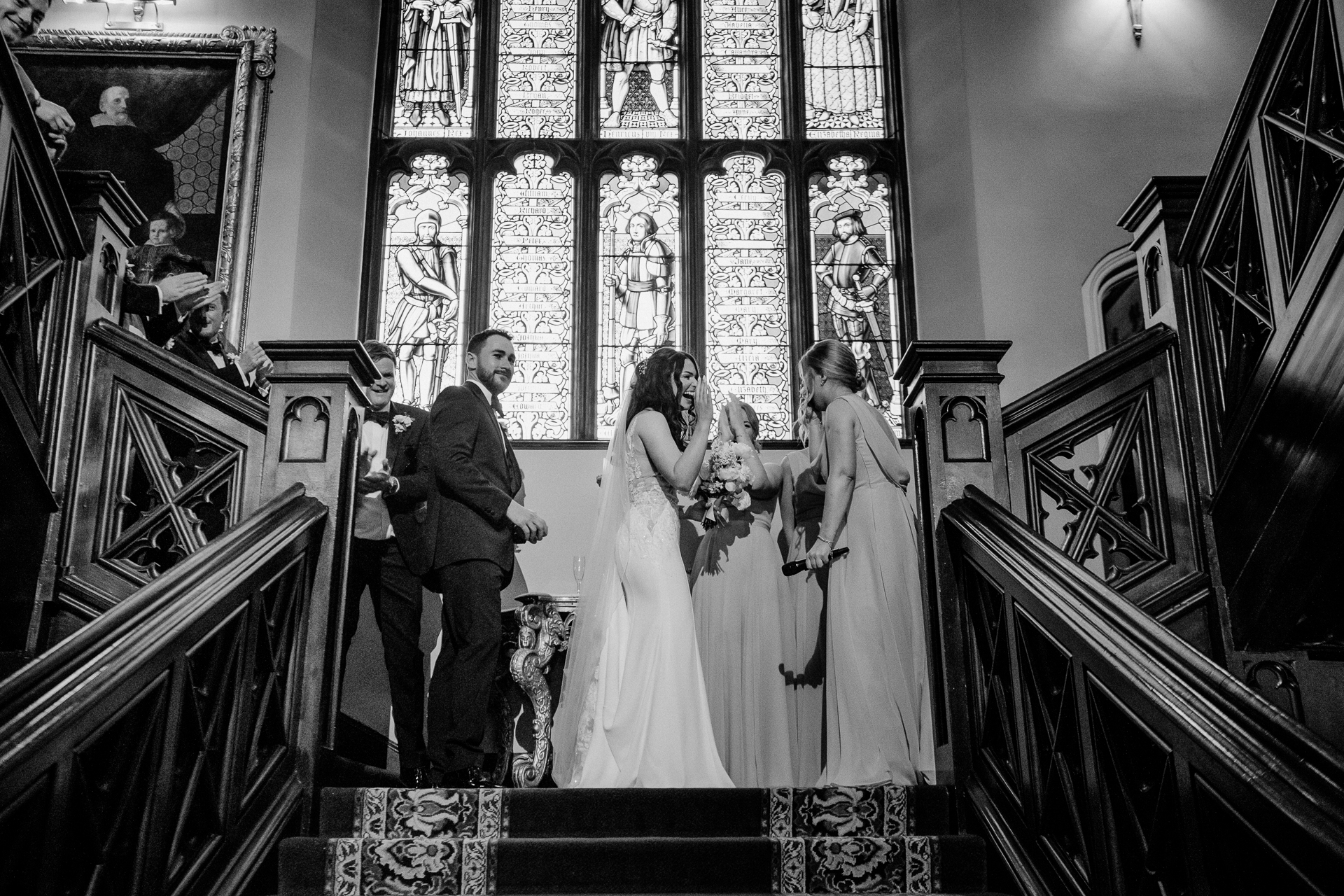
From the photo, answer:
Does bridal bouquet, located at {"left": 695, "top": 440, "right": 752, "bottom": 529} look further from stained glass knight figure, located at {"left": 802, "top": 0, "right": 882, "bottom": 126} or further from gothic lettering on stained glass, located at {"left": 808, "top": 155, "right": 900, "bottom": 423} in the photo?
stained glass knight figure, located at {"left": 802, "top": 0, "right": 882, "bottom": 126}

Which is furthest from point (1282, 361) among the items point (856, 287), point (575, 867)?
point (856, 287)

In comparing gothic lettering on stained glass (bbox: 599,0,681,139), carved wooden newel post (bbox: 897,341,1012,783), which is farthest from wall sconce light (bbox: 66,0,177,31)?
carved wooden newel post (bbox: 897,341,1012,783)

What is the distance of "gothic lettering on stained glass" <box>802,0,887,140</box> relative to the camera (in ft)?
29.9

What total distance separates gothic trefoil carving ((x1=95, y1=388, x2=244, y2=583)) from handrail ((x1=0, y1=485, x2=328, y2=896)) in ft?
1.53

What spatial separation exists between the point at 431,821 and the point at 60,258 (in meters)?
2.37

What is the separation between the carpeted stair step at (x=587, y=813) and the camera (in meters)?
3.77

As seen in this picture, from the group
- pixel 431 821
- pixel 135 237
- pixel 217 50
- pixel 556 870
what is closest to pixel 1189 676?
pixel 556 870

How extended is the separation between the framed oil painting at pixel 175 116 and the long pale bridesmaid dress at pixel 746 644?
407cm

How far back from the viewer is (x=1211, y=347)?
15.1ft

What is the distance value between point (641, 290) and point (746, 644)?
3.83m

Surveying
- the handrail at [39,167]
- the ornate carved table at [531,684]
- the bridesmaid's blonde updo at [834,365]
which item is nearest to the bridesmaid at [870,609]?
the bridesmaid's blonde updo at [834,365]

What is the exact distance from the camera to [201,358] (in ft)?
17.6

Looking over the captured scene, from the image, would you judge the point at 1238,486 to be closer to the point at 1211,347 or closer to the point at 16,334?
the point at 1211,347

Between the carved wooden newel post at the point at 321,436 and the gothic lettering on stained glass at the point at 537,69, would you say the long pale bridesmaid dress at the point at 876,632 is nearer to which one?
the carved wooden newel post at the point at 321,436
